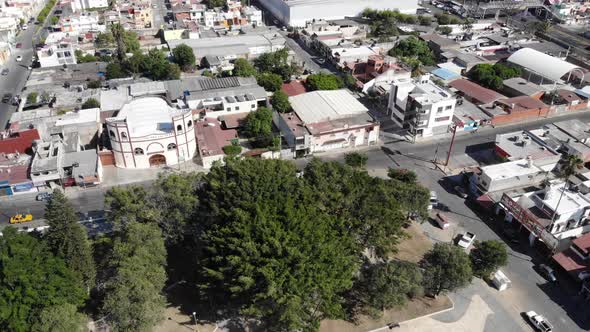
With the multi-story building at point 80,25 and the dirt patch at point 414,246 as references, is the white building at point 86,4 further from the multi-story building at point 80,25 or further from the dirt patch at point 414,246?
the dirt patch at point 414,246

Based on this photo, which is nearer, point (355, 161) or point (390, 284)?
point (390, 284)

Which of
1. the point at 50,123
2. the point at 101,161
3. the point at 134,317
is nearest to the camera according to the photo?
the point at 134,317

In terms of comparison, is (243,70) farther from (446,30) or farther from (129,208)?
(446,30)

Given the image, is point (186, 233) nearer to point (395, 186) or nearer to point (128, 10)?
point (395, 186)

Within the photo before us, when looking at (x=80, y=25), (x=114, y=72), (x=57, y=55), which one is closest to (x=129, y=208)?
(x=114, y=72)

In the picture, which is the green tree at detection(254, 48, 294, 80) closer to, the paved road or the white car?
the paved road

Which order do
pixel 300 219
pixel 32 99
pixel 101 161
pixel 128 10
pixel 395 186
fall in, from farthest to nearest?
pixel 128 10
pixel 32 99
pixel 101 161
pixel 395 186
pixel 300 219

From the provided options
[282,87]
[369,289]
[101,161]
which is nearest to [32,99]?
[101,161]

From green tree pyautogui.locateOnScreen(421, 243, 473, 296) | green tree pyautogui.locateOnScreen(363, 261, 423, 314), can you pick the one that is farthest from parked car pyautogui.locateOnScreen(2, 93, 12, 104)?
green tree pyautogui.locateOnScreen(421, 243, 473, 296)
